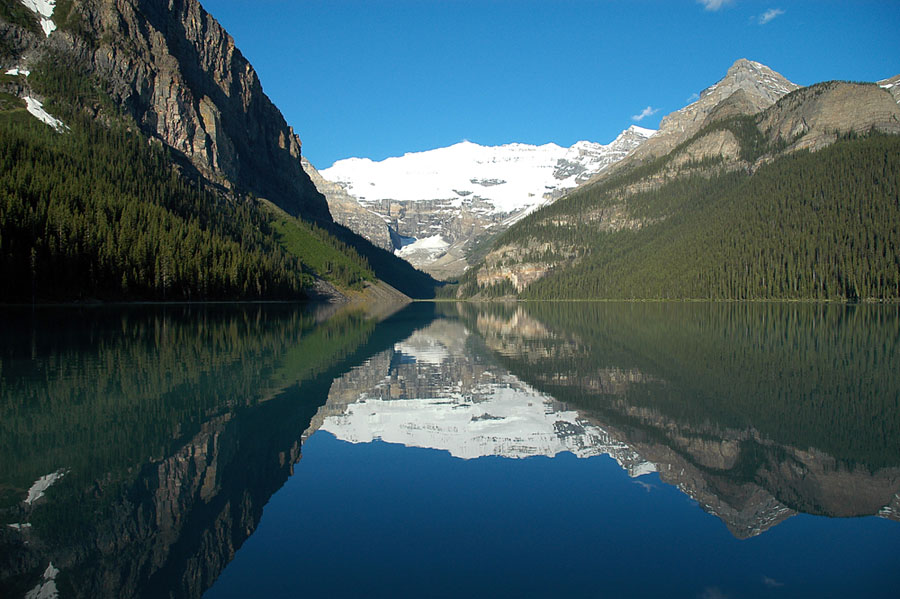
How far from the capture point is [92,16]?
15750 cm

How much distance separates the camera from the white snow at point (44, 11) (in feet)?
493

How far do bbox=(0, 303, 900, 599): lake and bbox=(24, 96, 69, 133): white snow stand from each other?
12960 cm

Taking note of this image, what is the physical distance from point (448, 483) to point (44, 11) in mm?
196673

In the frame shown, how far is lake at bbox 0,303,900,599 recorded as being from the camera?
7.87 metres

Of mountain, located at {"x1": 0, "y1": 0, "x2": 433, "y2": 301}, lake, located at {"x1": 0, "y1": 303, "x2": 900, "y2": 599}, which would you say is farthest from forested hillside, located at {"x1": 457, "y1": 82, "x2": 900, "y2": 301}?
lake, located at {"x1": 0, "y1": 303, "x2": 900, "y2": 599}

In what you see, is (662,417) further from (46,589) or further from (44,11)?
(44,11)

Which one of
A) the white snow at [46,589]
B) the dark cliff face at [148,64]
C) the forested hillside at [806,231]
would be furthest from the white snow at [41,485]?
the dark cliff face at [148,64]

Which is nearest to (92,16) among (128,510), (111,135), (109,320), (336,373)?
(111,135)

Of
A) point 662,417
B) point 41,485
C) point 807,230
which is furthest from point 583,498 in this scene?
point 807,230

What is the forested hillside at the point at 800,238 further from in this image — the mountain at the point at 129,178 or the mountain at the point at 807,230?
the mountain at the point at 129,178

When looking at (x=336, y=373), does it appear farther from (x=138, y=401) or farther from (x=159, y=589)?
(x=159, y=589)

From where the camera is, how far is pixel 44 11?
15375cm

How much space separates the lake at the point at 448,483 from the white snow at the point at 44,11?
169 metres

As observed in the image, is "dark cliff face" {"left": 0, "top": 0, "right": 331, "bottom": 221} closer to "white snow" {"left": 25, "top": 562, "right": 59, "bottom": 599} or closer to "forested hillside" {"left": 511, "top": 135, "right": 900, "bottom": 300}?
"forested hillside" {"left": 511, "top": 135, "right": 900, "bottom": 300}
